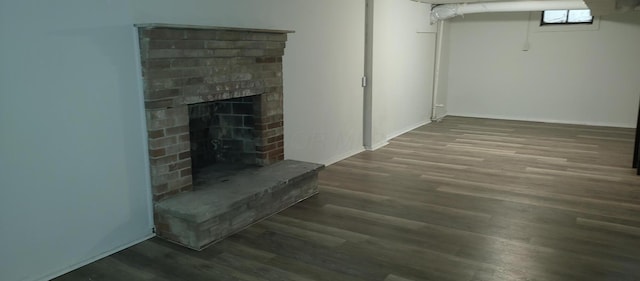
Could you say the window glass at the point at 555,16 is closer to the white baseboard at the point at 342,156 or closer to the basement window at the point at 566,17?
the basement window at the point at 566,17

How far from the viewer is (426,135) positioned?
6.84 m

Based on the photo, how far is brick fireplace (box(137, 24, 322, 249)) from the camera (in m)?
2.89

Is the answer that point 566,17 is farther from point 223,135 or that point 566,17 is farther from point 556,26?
point 223,135

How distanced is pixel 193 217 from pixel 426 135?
474 centimetres

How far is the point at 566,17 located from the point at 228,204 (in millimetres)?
7004

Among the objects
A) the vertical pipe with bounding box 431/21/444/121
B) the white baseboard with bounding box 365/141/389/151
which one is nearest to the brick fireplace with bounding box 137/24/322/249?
the white baseboard with bounding box 365/141/389/151

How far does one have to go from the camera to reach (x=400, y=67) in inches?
264

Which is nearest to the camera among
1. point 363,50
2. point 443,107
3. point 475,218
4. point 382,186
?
point 475,218

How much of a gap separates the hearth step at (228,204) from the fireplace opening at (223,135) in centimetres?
31

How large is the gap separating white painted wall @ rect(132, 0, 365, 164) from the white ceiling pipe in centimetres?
264

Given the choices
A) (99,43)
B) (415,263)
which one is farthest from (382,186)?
(99,43)

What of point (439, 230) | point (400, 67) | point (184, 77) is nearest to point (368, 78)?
point (400, 67)

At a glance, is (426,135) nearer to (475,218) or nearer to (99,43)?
(475,218)

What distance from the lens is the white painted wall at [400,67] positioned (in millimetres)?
5770
